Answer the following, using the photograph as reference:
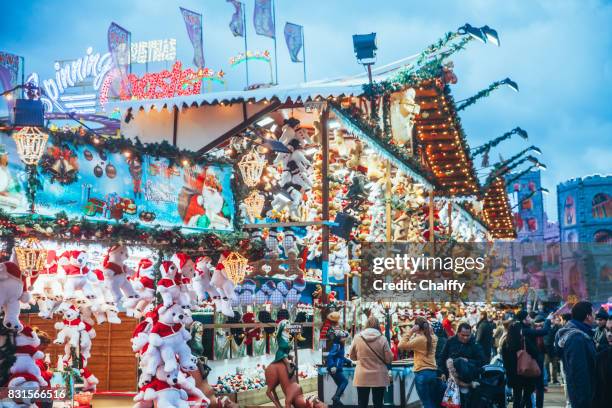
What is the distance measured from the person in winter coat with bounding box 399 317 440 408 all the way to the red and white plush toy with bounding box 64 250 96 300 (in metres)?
4.90

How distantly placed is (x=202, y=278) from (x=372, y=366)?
2.92m

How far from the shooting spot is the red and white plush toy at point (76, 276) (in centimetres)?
1268

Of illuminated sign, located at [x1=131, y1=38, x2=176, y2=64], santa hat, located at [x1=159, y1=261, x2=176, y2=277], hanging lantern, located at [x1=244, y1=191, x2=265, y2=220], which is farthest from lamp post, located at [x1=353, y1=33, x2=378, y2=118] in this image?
illuminated sign, located at [x1=131, y1=38, x2=176, y2=64]

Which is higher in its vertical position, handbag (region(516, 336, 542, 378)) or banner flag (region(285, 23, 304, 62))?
banner flag (region(285, 23, 304, 62))

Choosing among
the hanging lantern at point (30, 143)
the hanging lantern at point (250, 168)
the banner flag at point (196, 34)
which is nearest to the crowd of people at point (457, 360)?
the hanging lantern at point (250, 168)

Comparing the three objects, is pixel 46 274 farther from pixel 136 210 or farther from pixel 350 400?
pixel 350 400

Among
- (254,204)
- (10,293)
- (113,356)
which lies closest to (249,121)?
(254,204)

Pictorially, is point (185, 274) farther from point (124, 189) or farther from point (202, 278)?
point (124, 189)

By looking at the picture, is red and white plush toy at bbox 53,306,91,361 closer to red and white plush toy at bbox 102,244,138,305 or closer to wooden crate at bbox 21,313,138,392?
red and white plush toy at bbox 102,244,138,305

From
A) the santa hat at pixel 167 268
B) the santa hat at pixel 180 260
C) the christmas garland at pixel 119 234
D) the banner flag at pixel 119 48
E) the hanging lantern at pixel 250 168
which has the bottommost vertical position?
the santa hat at pixel 167 268

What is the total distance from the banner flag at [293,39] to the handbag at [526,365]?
17800 mm

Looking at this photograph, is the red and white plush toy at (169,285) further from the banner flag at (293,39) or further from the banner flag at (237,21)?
the banner flag at (293,39)

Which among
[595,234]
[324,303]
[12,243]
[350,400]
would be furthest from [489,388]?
[595,234]

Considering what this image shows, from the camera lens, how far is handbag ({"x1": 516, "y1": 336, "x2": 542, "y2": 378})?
1238cm
